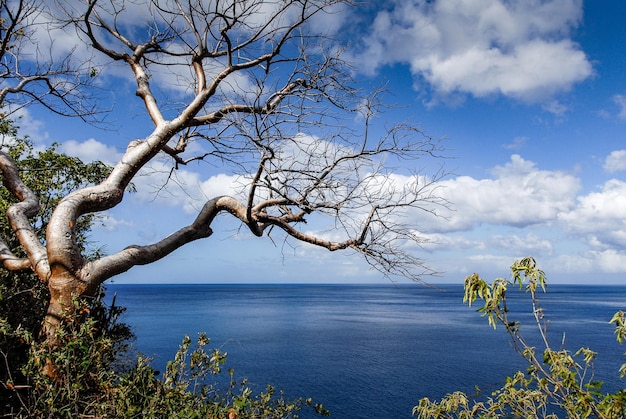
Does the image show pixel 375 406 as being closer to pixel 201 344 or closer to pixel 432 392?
pixel 432 392

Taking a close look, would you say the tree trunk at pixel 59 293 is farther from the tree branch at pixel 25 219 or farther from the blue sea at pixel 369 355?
the blue sea at pixel 369 355

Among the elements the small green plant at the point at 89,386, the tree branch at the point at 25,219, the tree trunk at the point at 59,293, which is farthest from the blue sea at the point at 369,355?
the tree branch at the point at 25,219

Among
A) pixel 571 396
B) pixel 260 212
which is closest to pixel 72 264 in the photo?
pixel 260 212

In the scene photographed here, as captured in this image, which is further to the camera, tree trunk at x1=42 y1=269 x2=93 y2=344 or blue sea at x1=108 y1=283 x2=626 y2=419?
blue sea at x1=108 y1=283 x2=626 y2=419

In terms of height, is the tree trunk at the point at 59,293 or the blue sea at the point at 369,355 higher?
the tree trunk at the point at 59,293

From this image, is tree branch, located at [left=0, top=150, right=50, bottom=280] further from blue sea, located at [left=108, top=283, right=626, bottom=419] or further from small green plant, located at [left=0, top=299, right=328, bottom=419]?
blue sea, located at [left=108, top=283, right=626, bottom=419]

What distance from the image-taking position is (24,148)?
11531mm

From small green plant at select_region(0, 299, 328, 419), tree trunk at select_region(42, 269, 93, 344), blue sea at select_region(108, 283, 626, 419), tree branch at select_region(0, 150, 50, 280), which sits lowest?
blue sea at select_region(108, 283, 626, 419)

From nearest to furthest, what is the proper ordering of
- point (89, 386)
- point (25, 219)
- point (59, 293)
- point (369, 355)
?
point (89, 386), point (59, 293), point (25, 219), point (369, 355)

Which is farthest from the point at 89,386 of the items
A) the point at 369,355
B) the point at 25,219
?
the point at 369,355

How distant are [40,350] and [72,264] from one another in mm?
1043

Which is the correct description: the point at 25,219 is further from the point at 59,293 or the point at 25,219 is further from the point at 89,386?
the point at 89,386

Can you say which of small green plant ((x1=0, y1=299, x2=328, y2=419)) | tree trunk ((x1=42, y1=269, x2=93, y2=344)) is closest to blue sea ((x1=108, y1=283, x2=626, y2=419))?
small green plant ((x1=0, y1=299, x2=328, y2=419))

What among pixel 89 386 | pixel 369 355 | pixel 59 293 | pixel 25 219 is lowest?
pixel 369 355
